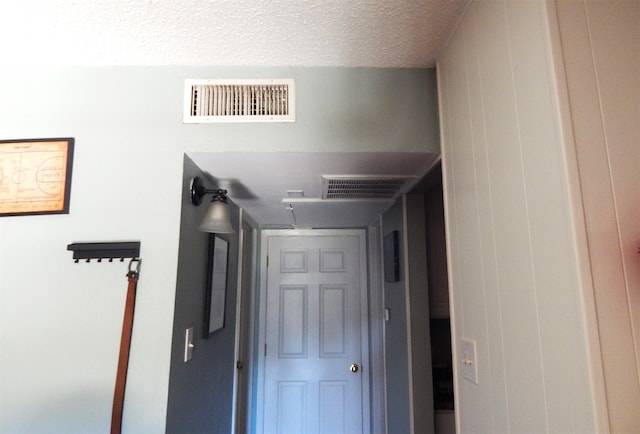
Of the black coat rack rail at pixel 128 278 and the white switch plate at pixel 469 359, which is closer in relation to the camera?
the white switch plate at pixel 469 359

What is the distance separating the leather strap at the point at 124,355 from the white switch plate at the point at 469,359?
1.06 meters

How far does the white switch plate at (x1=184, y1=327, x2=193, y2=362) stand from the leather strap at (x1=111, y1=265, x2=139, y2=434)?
0.64ft

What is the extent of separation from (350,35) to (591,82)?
73cm

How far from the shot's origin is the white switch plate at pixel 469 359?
968mm

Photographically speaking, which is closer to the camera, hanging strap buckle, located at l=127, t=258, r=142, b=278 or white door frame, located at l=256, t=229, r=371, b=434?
hanging strap buckle, located at l=127, t=258, r=142, b=278

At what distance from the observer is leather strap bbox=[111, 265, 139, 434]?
109cm

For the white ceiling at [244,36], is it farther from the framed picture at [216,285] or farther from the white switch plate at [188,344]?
the white switch plate at [188,344]

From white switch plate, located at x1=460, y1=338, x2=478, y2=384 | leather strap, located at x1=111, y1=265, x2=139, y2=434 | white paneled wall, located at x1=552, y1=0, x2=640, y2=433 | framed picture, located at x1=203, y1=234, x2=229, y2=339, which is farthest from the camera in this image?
framed picture, located at x1=203, y1=234, x2=229, y2=339

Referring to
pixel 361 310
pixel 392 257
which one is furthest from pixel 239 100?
pixel 361 310

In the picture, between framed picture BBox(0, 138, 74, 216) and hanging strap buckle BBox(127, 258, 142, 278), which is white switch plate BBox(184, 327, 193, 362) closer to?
hanging strap buckle BBox(127, 258, 142, 278)

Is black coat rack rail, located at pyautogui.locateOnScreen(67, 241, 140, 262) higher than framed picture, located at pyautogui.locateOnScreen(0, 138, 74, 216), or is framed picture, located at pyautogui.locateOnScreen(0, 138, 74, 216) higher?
framed picture, located at pyautogui.locateOnScreen(0, 138, 74, 216)

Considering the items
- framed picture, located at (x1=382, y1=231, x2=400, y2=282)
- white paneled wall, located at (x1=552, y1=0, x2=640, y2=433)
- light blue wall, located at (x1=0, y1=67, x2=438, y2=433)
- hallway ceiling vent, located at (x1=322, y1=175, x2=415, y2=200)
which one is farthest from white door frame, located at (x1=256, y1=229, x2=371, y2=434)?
white paneled wall, located at (x1=552, y1=0, x2=640, y2=433)

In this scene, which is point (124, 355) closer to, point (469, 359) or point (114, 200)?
point (114, 200)

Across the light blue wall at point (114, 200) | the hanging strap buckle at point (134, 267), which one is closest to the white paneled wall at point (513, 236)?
the light blue wall at point (114, 200)
